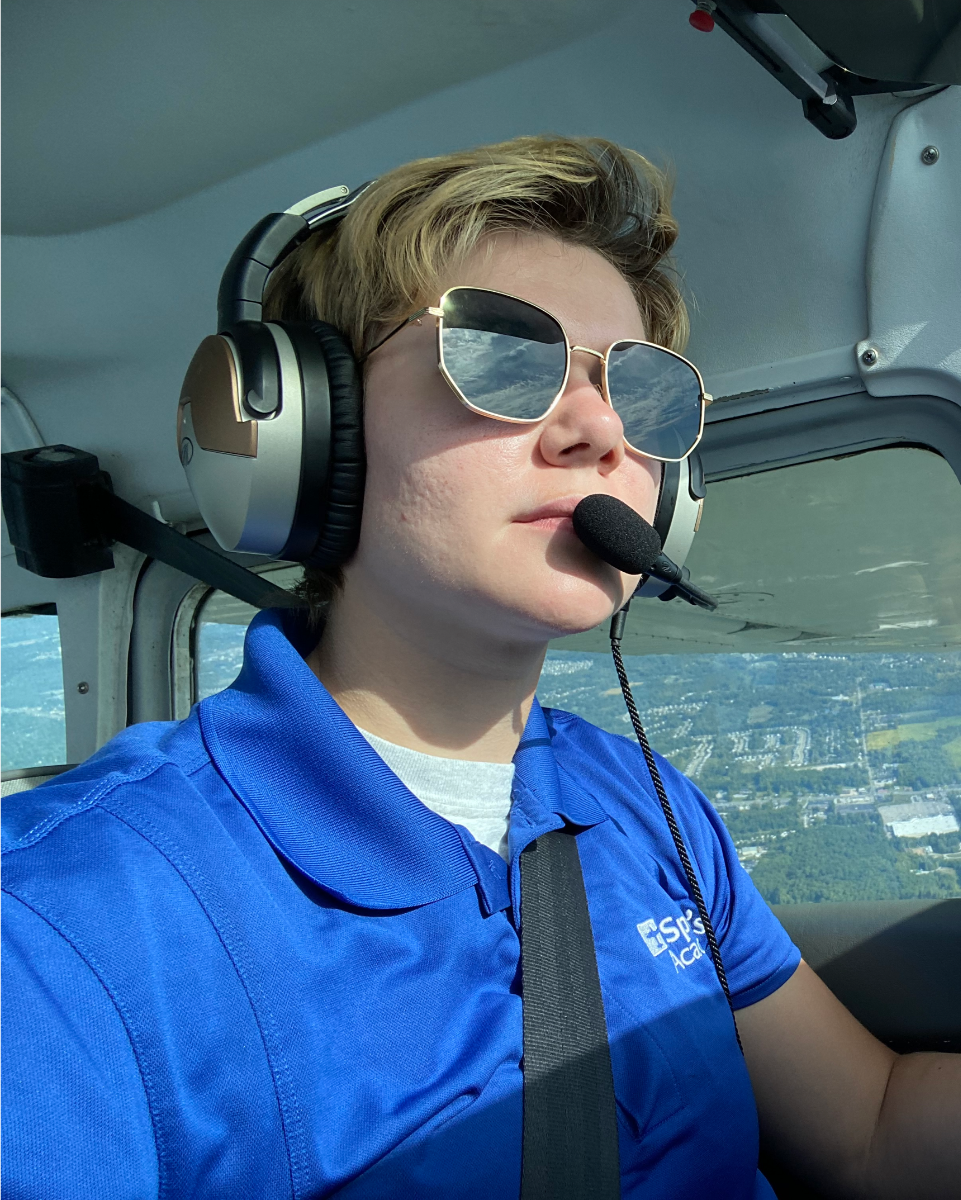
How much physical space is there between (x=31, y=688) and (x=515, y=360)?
1.57 meters

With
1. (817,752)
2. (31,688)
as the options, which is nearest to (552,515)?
(817,752)

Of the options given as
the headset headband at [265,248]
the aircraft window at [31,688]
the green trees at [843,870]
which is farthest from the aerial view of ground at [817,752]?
the aircraft window at [31,688]

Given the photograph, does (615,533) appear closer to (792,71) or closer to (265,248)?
(265,248)

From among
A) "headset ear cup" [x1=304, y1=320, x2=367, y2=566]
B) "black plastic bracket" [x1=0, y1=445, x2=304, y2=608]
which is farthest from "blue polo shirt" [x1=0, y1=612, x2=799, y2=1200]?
"black plastic bracket" [x1=0, y1=445, x2=304, y2=608]

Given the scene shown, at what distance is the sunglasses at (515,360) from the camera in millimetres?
1008

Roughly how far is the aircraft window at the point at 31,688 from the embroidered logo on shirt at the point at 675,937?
56.6 inches

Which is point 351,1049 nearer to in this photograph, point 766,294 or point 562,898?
point 562,898

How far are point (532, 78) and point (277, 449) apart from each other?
838mm

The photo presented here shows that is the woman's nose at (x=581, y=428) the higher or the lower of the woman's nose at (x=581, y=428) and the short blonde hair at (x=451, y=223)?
the lower

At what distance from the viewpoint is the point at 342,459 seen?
3.46ft

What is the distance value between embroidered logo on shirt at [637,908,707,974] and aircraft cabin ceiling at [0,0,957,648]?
0.82 metres

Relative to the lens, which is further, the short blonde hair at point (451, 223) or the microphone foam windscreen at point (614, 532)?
the short blonde hair at point (451, 223)

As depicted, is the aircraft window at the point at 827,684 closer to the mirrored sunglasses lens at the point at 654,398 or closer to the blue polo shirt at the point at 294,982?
the mirrored sunglasses lens at the point at 654,398

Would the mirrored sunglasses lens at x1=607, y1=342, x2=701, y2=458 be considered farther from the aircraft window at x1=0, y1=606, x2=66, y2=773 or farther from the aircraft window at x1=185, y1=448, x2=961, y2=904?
the aircraft window at x1=0, y1=606, x2=66, y2=773
